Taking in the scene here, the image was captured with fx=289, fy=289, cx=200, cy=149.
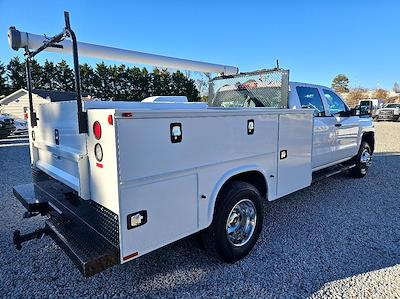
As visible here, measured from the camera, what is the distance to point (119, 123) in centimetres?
200

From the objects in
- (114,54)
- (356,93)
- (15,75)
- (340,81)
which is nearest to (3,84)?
(15,75)

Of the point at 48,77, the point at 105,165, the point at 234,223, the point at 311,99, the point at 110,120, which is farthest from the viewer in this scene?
the point at 48,77

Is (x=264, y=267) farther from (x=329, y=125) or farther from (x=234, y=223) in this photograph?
(x=329, y=125)

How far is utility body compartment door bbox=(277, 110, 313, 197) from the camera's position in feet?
11.9

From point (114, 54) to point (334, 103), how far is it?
4.14 metres

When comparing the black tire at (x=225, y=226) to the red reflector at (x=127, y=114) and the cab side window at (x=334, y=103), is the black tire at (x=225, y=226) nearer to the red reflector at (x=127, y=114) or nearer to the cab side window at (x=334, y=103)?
the red reflector at (x=127, y=114)

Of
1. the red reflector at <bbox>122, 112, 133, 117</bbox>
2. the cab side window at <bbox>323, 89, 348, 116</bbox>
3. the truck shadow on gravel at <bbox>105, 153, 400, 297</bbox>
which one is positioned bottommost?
the truck shadow on gravel at <bbox>105, 153, 400, 297</bbox>

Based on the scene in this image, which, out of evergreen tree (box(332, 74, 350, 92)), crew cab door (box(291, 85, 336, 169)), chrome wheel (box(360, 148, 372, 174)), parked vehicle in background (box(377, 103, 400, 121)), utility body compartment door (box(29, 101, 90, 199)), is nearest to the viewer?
utility body compartment door (box(29, 101, 90, 199))

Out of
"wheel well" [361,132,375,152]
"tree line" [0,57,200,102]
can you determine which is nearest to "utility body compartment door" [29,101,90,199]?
"wheel well" [361,132,375,152]

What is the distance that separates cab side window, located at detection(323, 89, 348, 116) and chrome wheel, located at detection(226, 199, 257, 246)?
2.99 metres

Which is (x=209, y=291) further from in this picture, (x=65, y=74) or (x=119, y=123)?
(x=65, y=74)

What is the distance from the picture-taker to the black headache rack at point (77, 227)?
211 cm

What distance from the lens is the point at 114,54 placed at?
11.3 feet

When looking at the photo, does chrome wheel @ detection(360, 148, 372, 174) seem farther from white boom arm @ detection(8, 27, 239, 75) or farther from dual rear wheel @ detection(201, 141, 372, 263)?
dual rear wheel @ detection(201, 141, 372, 263)
